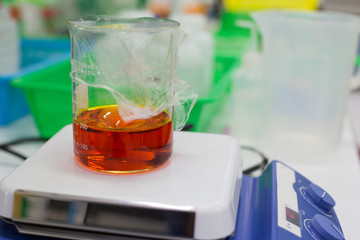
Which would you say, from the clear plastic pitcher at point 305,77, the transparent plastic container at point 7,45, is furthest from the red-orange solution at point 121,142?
the transparent plastic container at point 7,45

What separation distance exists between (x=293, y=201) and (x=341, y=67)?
0.42m

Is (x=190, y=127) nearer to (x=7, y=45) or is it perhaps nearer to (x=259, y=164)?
(x=259, y=164)

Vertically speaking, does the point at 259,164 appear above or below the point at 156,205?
below

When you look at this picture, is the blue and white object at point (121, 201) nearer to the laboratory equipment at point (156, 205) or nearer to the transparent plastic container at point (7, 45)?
the laboratory equipment at point (156, 205)

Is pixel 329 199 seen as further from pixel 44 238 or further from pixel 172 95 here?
pixel 44 238

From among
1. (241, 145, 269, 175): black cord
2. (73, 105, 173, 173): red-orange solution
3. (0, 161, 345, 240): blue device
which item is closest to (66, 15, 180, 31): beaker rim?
(73, 105, 173, 173): red-orange solution

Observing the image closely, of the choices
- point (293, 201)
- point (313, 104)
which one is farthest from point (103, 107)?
point (313, 104)

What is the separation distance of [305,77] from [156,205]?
1.82 ft

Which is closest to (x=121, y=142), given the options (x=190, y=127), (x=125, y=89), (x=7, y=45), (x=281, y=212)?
(x=125, y=89)

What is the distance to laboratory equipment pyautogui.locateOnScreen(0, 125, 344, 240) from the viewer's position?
443 mm

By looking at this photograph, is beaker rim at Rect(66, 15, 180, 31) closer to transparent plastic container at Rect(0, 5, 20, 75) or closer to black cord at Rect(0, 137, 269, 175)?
black cord at Rect(0, 137, 269, 175)

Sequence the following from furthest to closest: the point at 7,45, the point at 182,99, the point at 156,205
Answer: the point at 7,45 < the point at 182,99 < the point at 156,205

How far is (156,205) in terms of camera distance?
1.45 ft

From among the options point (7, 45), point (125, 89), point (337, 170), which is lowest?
point (337, 170)
